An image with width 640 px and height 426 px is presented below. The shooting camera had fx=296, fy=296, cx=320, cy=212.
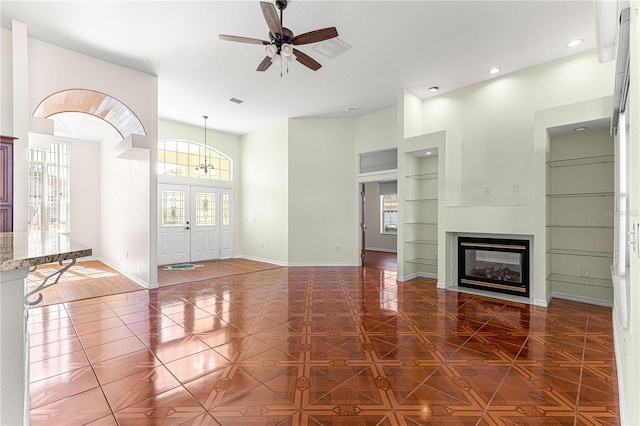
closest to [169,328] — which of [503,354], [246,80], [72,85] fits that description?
[503,354]

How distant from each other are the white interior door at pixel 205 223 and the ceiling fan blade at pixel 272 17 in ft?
19.8

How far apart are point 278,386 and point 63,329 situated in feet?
9.08

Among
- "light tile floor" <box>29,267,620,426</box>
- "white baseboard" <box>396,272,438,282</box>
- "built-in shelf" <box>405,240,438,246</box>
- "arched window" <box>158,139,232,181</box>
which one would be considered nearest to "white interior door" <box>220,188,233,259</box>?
"arched window" <box>158,139,232,181</box>

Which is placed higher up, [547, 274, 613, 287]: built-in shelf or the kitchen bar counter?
the kitchen bar counter

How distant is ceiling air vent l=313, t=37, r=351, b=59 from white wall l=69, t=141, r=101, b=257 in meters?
7.50

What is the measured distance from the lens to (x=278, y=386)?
7.29 feet

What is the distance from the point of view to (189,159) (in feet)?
26.7

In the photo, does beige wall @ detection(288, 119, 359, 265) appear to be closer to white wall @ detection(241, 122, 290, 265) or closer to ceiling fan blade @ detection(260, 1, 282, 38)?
white wall @ detection(241, 122, 290, 265)

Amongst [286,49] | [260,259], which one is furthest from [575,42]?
[260,259]

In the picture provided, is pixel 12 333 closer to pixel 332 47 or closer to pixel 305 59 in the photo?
pixel 305 59

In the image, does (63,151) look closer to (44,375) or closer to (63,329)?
(63,329)

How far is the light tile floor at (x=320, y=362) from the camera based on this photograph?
1943mm

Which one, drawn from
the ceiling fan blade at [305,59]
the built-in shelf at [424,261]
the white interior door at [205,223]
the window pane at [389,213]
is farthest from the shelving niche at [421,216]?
the white interior door at [205,223]

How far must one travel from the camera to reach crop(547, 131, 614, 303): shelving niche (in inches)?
159
